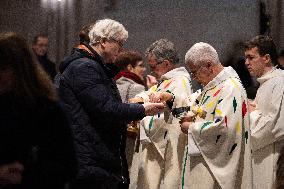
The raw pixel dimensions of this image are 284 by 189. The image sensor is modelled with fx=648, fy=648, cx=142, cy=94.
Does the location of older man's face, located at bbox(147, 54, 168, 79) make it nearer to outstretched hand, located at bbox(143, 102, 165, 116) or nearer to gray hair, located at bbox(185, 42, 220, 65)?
gray hair, located at bbox(185, 42, 220, 65)

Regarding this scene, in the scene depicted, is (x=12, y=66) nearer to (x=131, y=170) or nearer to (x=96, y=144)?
(x=96, y=144)

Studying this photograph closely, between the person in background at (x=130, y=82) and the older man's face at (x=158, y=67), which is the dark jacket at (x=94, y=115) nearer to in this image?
the older man's face at (x=158, y=67)

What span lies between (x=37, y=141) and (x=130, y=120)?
1.28m

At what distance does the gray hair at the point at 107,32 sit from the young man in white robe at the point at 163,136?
103 centimetres

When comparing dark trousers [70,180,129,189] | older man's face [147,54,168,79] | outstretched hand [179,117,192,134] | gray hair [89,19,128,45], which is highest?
gray hair [89,19,128,45]

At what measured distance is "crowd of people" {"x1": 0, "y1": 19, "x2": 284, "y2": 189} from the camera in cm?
220

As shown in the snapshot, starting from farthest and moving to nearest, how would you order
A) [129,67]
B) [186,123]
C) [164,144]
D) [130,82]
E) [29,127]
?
1. [129,67]
2. [130,82]
3. [164,144]
4. [186,123]
5. [29,127]

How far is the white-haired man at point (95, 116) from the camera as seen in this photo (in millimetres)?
3354

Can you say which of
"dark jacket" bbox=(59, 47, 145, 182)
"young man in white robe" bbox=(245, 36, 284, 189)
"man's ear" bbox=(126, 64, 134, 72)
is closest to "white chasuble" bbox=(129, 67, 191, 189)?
"young man in white robe" bbox=(245, 36, 284, 189)

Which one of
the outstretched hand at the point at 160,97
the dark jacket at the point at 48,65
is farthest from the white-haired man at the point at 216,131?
the dark jacket at the point at 48,65

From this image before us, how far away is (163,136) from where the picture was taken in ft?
15.6

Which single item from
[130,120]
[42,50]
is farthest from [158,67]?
[42,50]

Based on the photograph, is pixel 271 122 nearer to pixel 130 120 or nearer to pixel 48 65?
pixel 130 120

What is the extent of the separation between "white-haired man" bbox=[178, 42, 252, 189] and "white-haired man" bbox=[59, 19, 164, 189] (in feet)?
2.05
